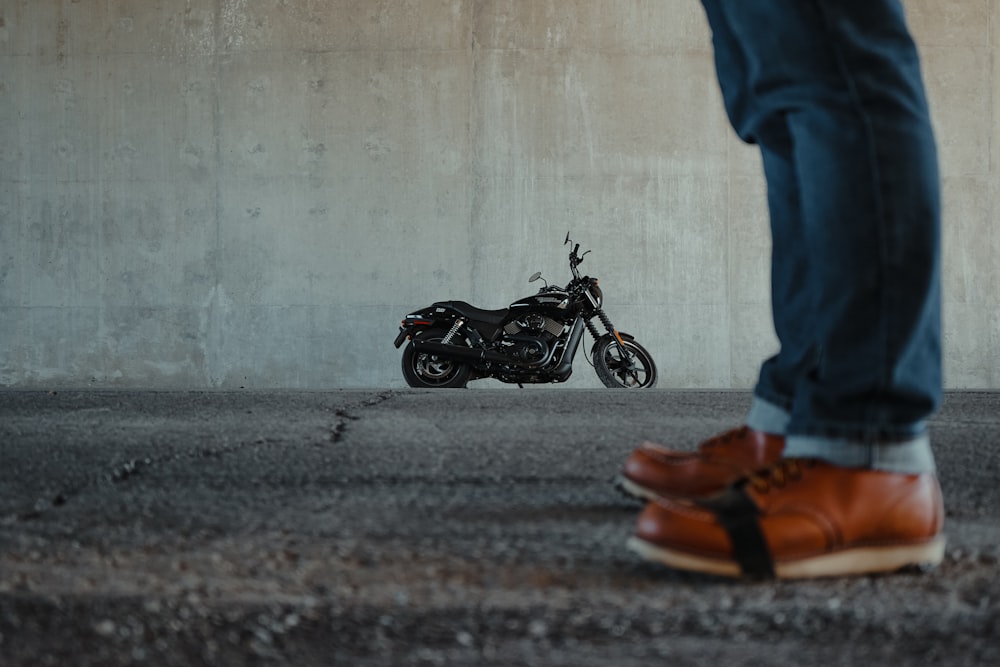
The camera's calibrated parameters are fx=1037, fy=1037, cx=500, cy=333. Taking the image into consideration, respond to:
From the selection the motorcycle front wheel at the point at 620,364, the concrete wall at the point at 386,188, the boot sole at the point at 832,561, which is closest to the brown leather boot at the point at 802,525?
the boot sole at the point at 832,561

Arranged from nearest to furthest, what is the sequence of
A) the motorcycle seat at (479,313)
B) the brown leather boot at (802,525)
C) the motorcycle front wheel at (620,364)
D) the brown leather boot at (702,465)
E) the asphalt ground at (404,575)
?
the asphalt ground at (404,575) → the brown leather boot at (802,525) → the brown leather boot at (702,465) → the motorcycle front wheel at (620,364) → the motorcycle seat at (479,313)

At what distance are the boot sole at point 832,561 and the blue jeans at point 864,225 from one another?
7cm

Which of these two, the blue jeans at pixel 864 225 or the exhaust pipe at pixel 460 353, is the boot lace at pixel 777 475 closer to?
the blue jeans at pixel 864 225

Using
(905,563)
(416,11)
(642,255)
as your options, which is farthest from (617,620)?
(416,11)

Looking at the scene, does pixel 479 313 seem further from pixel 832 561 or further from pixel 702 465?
pixel 832 561

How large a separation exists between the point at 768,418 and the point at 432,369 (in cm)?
488

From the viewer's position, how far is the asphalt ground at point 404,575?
0.64 m

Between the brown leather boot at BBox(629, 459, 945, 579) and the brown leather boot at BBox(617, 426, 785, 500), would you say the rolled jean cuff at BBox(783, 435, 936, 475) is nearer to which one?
the brown leather boot at BBox(629, 459, 945, 579)

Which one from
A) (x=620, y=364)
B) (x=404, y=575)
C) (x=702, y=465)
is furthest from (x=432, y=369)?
(x=404, y=575)

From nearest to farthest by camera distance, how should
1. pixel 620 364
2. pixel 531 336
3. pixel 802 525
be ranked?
pixel 802 525
pixel 620 364
pixel 531 336

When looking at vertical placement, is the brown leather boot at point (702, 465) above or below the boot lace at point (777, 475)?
below

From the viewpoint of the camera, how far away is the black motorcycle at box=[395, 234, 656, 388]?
577cm

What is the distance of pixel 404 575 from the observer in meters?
0.80

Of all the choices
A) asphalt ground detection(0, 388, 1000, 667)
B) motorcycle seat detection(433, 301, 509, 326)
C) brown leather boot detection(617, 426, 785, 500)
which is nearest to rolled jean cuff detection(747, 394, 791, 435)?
brown leather boot detection(617, 426, 785, 500)
